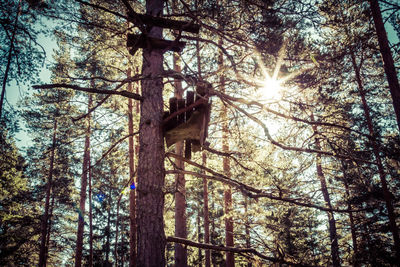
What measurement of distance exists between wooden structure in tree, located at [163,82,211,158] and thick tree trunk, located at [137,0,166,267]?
0.22m

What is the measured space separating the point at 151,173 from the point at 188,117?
1.09 metres

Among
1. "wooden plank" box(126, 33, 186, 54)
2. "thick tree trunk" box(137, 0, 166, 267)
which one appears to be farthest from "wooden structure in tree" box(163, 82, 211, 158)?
"wooden plank" box(126, 33, 186, 54)

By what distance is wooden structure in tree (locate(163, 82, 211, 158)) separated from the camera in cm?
336

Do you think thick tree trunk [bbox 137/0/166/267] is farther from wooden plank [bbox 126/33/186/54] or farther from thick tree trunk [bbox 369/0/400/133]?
thick tree trunk [bbox 369/0/400/133]

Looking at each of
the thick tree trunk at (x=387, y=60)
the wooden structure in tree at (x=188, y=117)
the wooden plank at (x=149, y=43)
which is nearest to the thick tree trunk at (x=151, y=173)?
the wooden plank at (x=149, y=43)

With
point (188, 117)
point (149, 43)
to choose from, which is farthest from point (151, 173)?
point (149, 43)

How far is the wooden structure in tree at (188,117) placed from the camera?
11.0 feet

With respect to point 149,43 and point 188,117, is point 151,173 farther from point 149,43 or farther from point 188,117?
point 149,43

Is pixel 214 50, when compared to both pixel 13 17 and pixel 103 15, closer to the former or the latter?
pixel 103 15

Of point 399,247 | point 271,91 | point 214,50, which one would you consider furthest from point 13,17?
point 399,247

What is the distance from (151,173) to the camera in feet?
10.8

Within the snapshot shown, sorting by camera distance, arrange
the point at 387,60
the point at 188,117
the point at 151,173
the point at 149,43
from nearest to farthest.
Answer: the point at 151,173 < the point at 188,117 < the point at 149,43 < the point at 387,60

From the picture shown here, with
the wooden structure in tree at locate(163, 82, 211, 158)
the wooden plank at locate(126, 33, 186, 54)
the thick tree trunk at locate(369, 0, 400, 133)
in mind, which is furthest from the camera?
the thick tree trunk at locate(369, 0, 400, 133)

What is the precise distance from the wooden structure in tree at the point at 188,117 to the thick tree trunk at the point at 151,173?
0.74 ft
